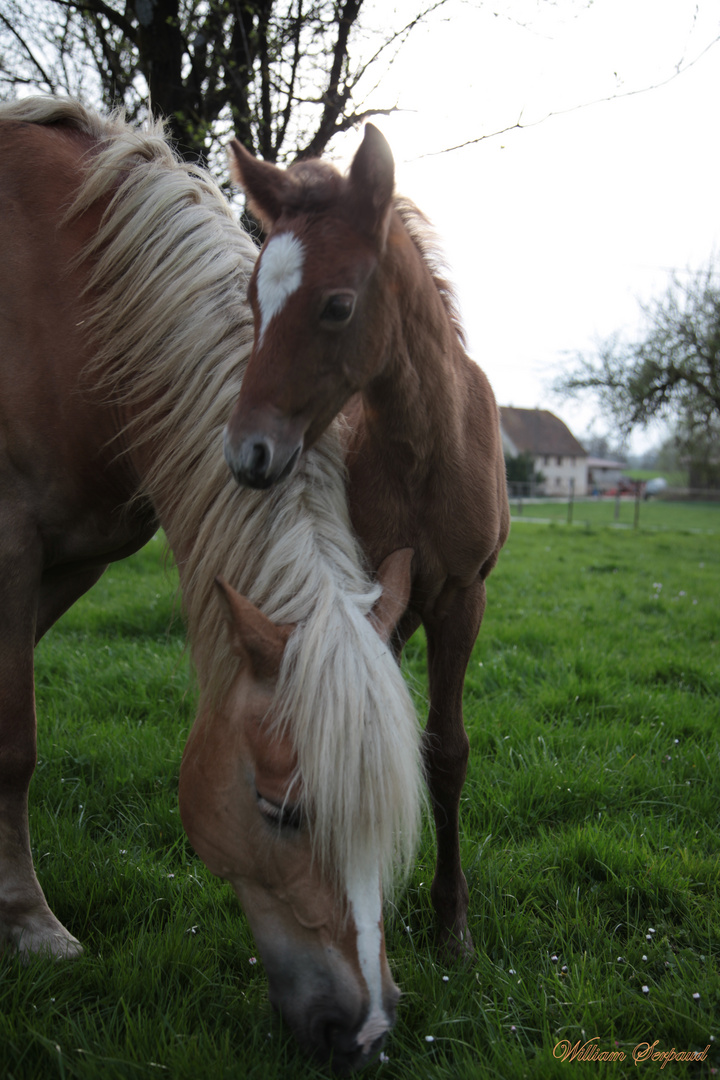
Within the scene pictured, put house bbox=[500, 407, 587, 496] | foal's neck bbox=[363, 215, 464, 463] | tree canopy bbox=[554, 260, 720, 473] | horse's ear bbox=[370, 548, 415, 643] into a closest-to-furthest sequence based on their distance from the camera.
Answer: horse's ear bbox=[370, 548, 415, 643] < foal's neck bbox=[363, 215, 464, 463] < tree canopy bbox=[554, 260, 720, 473] < house bbox=[500, 407, 587, 496]

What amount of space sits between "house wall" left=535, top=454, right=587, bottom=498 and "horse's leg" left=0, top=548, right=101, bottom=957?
52.1 m

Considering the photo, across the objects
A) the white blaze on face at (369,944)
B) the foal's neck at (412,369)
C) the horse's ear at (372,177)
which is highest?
the horse's ear at (372,177)

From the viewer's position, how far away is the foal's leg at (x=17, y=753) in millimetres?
2053

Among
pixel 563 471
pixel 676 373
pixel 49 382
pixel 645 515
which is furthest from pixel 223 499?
pixel 563 471

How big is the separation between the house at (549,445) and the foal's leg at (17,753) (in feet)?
158

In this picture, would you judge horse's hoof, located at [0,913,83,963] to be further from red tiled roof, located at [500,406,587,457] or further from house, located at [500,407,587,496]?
house, located at [500,407,587,496]

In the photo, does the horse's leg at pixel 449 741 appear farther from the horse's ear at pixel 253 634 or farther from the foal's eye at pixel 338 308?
the foal's eye at pixel 338 308

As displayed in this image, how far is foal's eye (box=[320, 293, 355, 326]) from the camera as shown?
1.64m

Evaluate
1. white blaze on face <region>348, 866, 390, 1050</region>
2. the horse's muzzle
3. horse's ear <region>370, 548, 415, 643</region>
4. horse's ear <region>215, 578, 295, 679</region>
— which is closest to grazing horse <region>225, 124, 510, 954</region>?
the horse's muzzle

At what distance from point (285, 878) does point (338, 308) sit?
1275mm

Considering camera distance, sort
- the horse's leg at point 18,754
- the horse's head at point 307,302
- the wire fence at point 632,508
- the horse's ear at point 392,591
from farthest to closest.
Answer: the wire fence at point 632,508
the horse's leg at point 18,754
the horse's ear at point 392,591
the horse's head at point 307,302

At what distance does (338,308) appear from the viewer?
165 centimetres

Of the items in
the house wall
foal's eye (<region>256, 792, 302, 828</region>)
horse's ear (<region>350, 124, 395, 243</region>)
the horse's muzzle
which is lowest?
foal's eye (<region>256, 792, 302, 828</region>)

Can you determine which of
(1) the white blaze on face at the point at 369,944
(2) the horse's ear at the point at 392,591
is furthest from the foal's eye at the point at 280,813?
(2) the horse's ear at the point at 392,591
